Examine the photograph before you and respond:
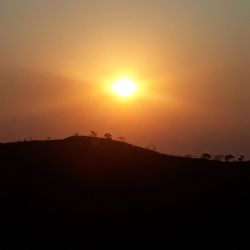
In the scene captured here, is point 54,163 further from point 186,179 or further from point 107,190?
point 186,179

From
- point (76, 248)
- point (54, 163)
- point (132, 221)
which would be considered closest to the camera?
point (76, 248)

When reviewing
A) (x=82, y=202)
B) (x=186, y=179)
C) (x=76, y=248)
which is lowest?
(x=76, y=248)

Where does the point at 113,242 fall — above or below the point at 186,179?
below

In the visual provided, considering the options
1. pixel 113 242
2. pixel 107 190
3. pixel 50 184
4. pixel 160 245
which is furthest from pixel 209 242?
pixel 50 184

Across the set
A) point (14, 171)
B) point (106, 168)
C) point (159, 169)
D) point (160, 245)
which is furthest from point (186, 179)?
point (14, 171)

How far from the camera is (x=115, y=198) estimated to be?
2292 centimetres

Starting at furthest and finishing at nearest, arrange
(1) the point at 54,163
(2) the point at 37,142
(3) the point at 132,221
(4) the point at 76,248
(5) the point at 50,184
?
(2) the point at 37,142 → (1) the point at 54,163 → (5) the point at 50,184 → (3) the point at 132,221 → (4) the point at 76,248

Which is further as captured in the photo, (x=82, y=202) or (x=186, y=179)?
(x=186, y=179)

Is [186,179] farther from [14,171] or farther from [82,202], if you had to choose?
[14,171]

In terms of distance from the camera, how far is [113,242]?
2042 cm

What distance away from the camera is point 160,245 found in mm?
20406

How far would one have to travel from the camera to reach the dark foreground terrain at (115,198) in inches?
816

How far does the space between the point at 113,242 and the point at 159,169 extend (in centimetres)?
551

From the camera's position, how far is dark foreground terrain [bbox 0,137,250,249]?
2073 cm
